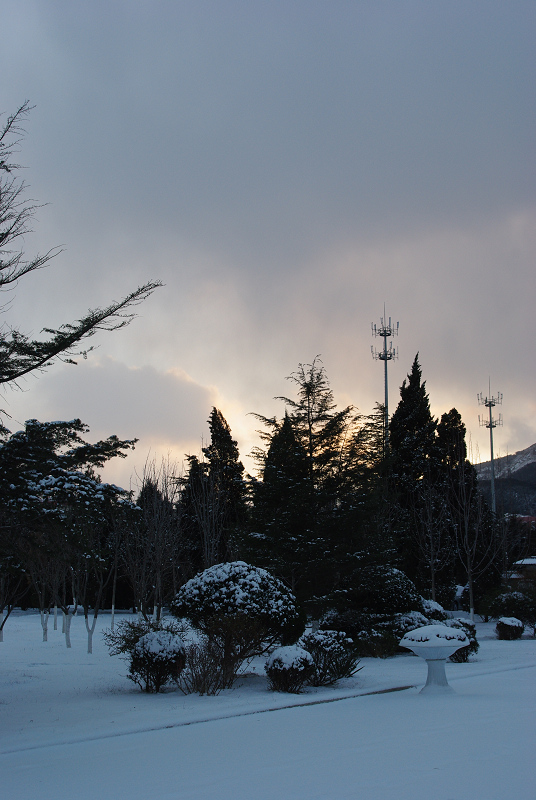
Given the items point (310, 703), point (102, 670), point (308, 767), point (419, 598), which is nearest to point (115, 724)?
point (310, 703)

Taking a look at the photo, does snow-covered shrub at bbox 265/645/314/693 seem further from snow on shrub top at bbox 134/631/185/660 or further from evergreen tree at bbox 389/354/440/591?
evergreen tree at bbox 389/354/440/591

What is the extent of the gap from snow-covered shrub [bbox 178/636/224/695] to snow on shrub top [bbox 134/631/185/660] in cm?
24

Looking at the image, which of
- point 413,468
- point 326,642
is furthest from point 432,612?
point 413,468

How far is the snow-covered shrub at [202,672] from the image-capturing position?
10.9 metres

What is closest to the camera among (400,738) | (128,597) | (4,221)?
(400,738)

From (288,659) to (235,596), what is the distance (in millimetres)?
1650

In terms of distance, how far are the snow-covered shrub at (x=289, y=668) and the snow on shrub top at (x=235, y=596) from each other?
3.54 ft

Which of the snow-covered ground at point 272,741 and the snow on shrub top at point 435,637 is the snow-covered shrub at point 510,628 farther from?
the snow on shrub top at point 435,637

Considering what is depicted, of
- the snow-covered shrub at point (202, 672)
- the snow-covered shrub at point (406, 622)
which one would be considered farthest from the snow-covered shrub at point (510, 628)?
the snow-covered shrub at point (202, 672)

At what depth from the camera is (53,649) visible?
818 inches

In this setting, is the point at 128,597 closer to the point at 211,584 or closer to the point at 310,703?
the point at 211,584

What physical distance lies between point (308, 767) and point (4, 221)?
8230mm

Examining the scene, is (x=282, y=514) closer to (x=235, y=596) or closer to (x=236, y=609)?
(x=235, y=596)

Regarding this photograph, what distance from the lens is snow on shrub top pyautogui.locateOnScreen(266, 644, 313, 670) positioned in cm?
1102
